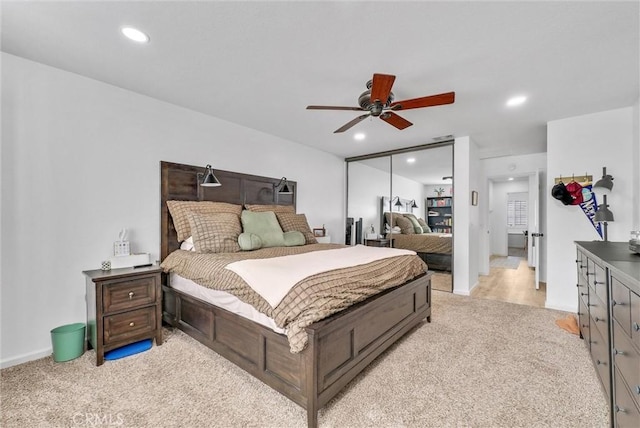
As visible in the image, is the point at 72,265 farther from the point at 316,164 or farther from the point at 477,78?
the point at 477,78

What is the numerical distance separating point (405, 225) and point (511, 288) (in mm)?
1995

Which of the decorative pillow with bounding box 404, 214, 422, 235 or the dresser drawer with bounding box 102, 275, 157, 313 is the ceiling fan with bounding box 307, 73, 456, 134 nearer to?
the dresser drawer with bounding box 102, 275, 157, 313

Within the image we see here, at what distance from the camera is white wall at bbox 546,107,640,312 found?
312cm

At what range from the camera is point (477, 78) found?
2428mm

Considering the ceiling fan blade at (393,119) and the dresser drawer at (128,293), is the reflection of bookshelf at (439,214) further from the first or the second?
the dresser drawer at (128,293)

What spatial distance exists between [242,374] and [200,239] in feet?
4.50

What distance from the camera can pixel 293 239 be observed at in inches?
136

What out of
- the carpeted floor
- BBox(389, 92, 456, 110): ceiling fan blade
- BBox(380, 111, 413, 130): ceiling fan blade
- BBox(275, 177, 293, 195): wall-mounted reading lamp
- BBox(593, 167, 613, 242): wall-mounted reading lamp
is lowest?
the carpeted floor

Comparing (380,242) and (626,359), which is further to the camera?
(380,242)

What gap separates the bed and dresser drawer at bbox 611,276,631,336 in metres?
3.04

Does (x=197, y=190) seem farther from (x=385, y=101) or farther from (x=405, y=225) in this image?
(x=405, y=225)

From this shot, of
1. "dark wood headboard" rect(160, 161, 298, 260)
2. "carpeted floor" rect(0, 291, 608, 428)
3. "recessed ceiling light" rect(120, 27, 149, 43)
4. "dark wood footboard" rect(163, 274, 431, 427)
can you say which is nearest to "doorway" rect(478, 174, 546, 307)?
"carpeted floor" rect(0, 291, 608, 428)

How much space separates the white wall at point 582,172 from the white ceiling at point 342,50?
26 centimetres

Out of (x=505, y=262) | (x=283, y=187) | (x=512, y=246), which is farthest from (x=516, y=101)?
(x=512, y=246)
